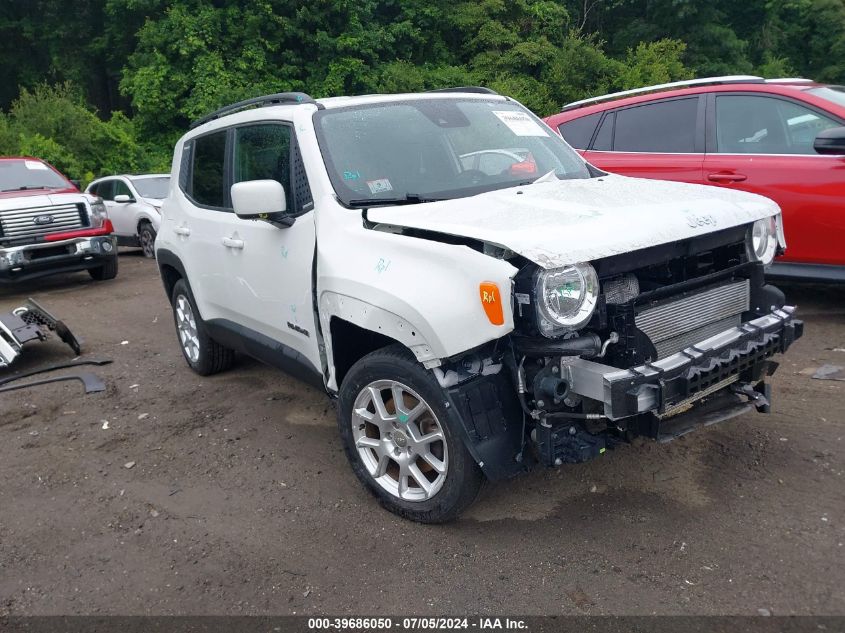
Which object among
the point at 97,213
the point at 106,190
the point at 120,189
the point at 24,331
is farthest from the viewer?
the point at 106,190

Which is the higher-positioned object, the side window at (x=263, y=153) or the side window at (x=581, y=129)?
the side window at (x=263, y=153)

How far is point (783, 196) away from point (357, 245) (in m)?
3.84

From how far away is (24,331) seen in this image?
237 inches

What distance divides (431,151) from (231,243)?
1.39 meters

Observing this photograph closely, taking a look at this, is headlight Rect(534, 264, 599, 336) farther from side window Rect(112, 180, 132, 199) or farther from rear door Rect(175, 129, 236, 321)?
side window Rect(112, 180, 132, 199)

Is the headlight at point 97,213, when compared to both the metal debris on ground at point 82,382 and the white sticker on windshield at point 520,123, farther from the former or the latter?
the white sticker on windshield at point 520,123

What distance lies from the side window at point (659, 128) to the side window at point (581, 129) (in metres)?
0.25

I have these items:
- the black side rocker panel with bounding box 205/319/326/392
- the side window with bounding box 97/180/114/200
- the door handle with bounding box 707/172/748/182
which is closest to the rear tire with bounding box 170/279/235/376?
the black side rocker panel with bounding box 205/319/326/392

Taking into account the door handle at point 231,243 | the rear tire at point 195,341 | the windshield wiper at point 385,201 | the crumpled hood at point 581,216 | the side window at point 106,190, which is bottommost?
the rear tire at point 195,341

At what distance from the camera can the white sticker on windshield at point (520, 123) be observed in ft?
14.1

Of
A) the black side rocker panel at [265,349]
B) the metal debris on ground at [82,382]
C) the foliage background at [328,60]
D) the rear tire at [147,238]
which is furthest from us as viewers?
the foliage background at [328,60]

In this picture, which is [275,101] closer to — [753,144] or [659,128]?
[659,128]

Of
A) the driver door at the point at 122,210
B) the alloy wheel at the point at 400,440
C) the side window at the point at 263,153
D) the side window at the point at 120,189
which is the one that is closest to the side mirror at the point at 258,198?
the side window at the point at 263,153

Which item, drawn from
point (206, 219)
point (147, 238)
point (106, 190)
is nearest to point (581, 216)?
point (206, 219)
